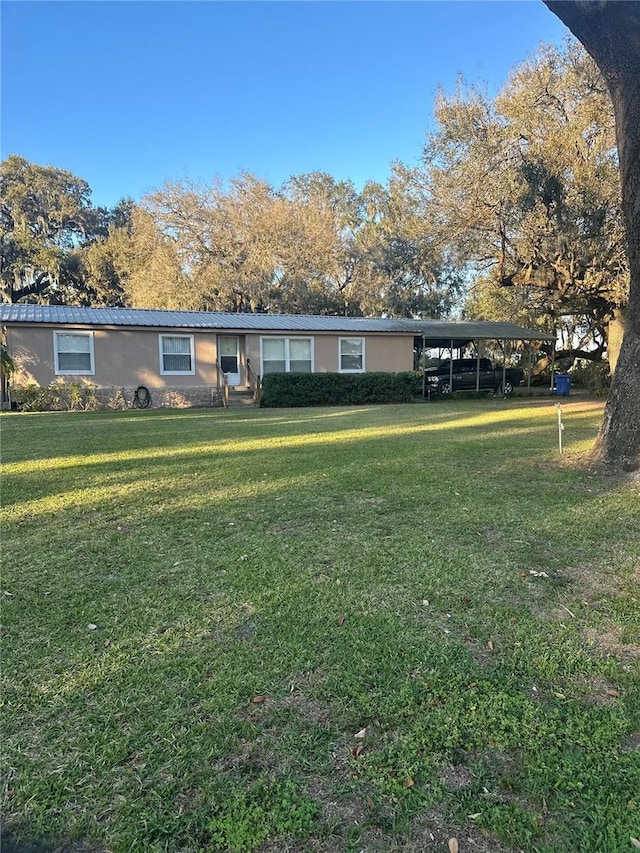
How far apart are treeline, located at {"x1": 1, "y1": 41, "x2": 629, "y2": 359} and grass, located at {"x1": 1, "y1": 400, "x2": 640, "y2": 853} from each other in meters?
11.2

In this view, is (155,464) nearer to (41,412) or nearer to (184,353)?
(41,412)

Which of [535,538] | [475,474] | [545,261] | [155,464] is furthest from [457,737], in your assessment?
[545,261]

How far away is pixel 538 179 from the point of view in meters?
13.1

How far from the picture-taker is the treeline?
1313cm

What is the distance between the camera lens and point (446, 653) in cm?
248

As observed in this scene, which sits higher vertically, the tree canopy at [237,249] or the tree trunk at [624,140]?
the tree canopy at [237,249]

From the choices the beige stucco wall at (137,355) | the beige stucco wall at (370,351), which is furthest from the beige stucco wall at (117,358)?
the beige stucco wall at (370,351)

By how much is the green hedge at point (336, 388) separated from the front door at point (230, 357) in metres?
2.14

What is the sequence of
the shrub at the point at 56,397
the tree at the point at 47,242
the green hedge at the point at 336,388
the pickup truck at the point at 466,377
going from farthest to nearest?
the tree at the point at 47,242 < the pickup truck at the point at 466,377 < the green hedge at the point at 336,388 < the shrub at the point at 56,397

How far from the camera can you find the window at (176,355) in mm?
16766

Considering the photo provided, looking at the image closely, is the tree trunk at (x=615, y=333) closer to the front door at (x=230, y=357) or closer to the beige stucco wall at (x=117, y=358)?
the front door at (x=230, y=357)

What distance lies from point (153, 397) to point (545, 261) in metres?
13.1

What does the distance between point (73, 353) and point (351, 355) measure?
31.8 ft

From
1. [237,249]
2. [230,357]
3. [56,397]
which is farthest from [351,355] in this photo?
[237,249]
